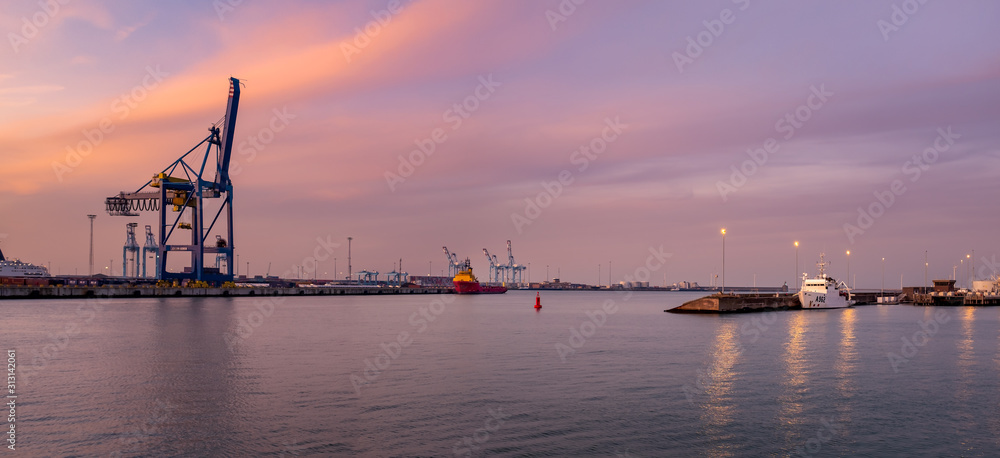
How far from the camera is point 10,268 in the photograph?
15312cm

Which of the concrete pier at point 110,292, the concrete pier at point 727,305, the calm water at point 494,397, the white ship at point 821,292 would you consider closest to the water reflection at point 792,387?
the calm water at point 494,397

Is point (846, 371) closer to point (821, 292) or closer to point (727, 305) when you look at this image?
point (727, 305)

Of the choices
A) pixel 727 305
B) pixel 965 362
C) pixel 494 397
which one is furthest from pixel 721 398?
pixel 727 305

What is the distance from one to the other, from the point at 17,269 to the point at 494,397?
179m

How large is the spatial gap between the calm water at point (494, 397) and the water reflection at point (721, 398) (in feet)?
0.33

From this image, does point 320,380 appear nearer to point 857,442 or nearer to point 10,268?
point 857,442

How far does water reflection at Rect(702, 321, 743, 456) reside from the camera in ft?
54.1

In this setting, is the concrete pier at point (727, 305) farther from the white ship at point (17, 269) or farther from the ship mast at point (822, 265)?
the white ship at point (17, 269)

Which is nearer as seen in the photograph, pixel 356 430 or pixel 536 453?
pixel 536 453

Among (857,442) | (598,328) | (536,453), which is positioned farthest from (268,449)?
(598,328)

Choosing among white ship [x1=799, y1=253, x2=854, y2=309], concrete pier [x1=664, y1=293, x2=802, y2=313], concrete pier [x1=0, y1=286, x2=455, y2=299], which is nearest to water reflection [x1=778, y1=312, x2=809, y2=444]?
concrete pier [x1=664, y1=293, x2=802, y2=313]

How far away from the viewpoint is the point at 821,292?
100 m

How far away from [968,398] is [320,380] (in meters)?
24.2

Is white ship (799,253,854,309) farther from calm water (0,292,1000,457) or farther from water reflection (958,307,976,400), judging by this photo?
calm water (0,292,1000,457)
